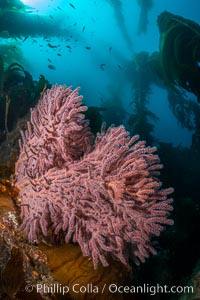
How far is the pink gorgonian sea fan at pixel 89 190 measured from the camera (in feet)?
7.83

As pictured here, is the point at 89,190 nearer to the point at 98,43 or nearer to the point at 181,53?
the point at 181,53

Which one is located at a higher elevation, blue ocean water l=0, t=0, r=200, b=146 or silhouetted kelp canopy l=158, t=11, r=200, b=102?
blue ocean water l=0, t=0, r=200, b=146

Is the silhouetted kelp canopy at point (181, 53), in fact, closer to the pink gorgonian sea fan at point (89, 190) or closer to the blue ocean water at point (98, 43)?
the pink gorgonian sea fan at point (89, 190)

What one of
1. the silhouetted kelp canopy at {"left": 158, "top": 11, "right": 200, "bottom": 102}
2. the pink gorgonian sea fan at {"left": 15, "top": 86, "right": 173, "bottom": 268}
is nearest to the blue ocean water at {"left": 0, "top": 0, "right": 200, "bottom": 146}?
the silhouetted kelp canopy at {"left": 158, "top": 11, "right": 200, "bottom": 102}

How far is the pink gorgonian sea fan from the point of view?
7.83 feet

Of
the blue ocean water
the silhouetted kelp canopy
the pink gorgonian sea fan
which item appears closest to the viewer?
the pink gorgonian sea fan

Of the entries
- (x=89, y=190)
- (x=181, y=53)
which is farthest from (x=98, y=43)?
(x=89, y=190)

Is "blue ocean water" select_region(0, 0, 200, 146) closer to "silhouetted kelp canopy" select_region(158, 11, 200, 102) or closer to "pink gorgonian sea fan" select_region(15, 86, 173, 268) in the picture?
"silhouetted kelp canopy" select_region(158, 11, 200, 102)

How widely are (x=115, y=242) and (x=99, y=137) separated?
101cm

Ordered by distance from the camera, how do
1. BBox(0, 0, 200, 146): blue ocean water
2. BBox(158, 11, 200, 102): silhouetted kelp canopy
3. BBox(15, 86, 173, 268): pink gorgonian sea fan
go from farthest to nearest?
1. BBox(0, 0, 200, 146): blue ocean water
2. BBox(158, 11, 200, 102): silhouetted kelp canopy
3. BBox(15, 86, 173, 268): pink gorgonian sea fan

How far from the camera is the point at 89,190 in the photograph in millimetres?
2377

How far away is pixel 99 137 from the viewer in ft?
8.76

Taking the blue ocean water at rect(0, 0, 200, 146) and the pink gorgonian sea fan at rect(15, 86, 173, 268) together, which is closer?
the pink gorgonian sea fan at rect(15, 86, 173, 268)

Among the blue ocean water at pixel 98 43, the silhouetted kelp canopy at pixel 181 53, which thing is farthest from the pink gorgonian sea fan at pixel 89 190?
the blue ocean water at pixel 98 43
